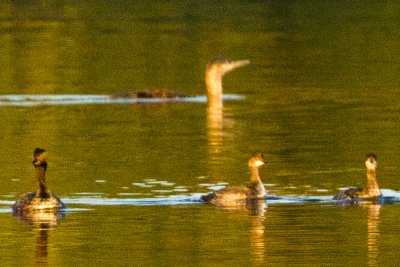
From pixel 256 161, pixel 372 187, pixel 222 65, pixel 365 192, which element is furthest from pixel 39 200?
pixel 222 65

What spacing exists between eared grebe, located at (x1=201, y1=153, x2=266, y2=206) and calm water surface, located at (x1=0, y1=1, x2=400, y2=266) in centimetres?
25

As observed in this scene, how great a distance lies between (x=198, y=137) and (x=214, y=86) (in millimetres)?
6811

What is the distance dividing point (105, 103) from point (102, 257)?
16.9 m

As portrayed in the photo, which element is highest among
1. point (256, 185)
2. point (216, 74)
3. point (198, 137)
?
point (216, 74)

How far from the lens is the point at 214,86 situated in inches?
1499

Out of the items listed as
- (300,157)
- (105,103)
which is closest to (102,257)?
(300,157)

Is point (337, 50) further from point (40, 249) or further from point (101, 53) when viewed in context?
point (40, 249)

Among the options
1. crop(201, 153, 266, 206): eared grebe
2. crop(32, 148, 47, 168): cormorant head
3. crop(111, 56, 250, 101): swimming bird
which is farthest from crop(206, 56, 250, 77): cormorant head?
crop(32, 148, 47, 168): cormorant head

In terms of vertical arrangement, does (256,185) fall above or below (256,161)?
below

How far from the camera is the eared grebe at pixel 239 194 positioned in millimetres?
23547

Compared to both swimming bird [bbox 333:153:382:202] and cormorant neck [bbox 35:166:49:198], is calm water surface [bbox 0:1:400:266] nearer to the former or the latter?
swimming bird [bbox 333:153:382:202]

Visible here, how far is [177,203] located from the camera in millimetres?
23688

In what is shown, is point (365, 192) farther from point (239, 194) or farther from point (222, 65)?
point (222, 65)

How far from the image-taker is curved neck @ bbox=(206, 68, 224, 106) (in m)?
37.4
